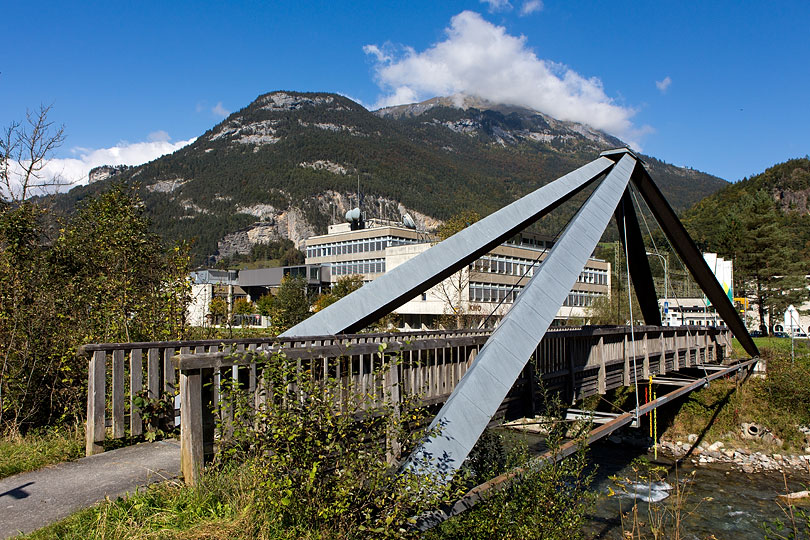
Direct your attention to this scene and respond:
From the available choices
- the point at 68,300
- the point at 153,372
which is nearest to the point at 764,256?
the point at 68,300

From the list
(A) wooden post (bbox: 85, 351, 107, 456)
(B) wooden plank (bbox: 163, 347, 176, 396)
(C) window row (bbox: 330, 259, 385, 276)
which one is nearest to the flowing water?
(B) wooden plank (bbox: 163, 347, 176, 396)

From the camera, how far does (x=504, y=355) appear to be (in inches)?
272

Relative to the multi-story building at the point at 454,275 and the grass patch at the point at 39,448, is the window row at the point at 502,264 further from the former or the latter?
the grass patch at the point at 39,448

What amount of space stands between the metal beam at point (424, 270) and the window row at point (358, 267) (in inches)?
1768

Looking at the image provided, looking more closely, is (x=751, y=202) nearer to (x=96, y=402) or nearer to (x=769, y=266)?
(x=769, y=266)

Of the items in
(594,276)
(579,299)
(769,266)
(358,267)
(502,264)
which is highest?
(358,267)

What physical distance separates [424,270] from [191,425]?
4533mm

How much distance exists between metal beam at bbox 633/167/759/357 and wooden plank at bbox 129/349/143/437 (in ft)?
38.5

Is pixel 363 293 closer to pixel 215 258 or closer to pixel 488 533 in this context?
pixel 488 533

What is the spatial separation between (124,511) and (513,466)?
4.06m

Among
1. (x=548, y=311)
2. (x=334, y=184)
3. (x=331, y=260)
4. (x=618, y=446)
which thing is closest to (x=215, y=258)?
(x=334, y=184)

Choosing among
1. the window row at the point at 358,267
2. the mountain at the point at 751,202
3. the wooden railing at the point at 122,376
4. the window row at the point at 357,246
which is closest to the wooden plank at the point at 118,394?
the wooden railing at the point at 122,376

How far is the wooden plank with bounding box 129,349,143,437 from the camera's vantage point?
6.07 metres

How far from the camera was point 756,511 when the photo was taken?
14.2 metres
